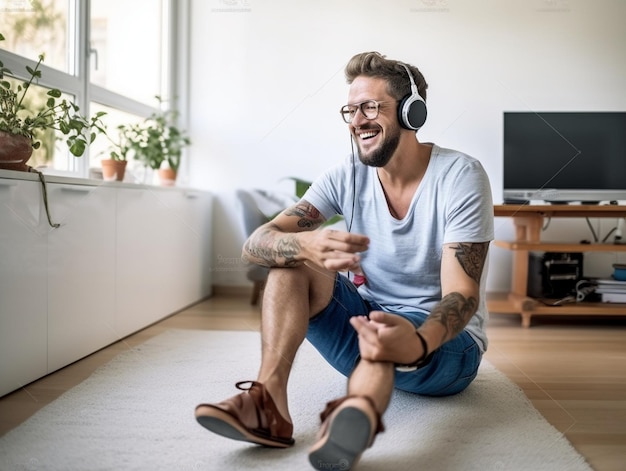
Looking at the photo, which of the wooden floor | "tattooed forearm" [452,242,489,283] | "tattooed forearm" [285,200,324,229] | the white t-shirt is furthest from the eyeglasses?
the wooden floor

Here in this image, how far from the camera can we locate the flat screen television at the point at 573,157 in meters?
3.04

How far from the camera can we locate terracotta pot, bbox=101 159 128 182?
97.5 inches

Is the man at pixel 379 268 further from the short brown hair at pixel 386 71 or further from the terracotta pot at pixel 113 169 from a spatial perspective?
the terracotta pot at pixel 113 169

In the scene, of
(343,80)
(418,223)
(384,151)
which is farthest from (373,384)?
(343,80)

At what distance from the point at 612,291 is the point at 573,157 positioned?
66 cm

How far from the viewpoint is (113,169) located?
8.17 feet

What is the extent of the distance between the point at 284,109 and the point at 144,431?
243 centimetres

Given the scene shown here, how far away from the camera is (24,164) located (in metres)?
1.71

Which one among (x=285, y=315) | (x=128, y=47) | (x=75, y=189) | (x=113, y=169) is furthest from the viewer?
(x=128, y=47)

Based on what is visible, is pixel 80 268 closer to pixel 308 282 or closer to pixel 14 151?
pixel 14 151

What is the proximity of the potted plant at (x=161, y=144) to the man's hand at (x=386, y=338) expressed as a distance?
2084 mm

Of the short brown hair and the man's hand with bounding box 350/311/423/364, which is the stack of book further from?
the man's hand with bounding box 350/311/423/364

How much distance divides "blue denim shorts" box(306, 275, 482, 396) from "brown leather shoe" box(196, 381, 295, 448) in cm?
25

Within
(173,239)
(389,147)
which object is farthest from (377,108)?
(173,239)
